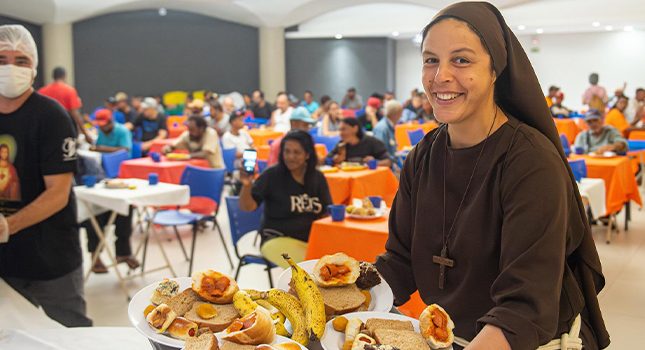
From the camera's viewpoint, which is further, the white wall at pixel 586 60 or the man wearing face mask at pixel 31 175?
the white wall at pixel 586 60

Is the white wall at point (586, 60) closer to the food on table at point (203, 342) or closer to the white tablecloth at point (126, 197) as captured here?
the white tablecloth at point (126, 197)

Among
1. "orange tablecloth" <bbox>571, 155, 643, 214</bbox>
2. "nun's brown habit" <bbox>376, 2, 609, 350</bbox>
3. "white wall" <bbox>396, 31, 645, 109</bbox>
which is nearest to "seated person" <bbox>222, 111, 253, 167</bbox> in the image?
"orange tablecloth" <bbox>571, 155, 643, 214</bbox>

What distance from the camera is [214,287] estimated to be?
1.31 meters

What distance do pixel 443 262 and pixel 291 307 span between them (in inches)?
14.0

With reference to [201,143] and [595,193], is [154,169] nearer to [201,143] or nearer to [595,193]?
[201,143]

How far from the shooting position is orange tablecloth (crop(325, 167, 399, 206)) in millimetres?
5824

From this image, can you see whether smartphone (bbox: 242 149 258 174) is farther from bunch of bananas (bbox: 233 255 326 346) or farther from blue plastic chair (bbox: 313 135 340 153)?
blue plastic chair (bbox: 313 135 340 153)

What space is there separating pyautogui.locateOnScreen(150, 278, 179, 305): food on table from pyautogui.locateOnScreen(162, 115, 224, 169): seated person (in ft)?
19.3

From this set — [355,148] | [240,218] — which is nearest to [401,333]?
[240,218]

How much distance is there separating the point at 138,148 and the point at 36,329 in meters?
7.51

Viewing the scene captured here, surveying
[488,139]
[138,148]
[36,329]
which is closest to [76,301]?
[36,329]

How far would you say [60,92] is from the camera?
7836mm

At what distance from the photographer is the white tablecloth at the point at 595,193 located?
5.55 meters

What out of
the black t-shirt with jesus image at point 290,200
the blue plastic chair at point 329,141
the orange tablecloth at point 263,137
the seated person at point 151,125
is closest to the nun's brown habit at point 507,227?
the black t-shirt with jesus image at point 290,200
